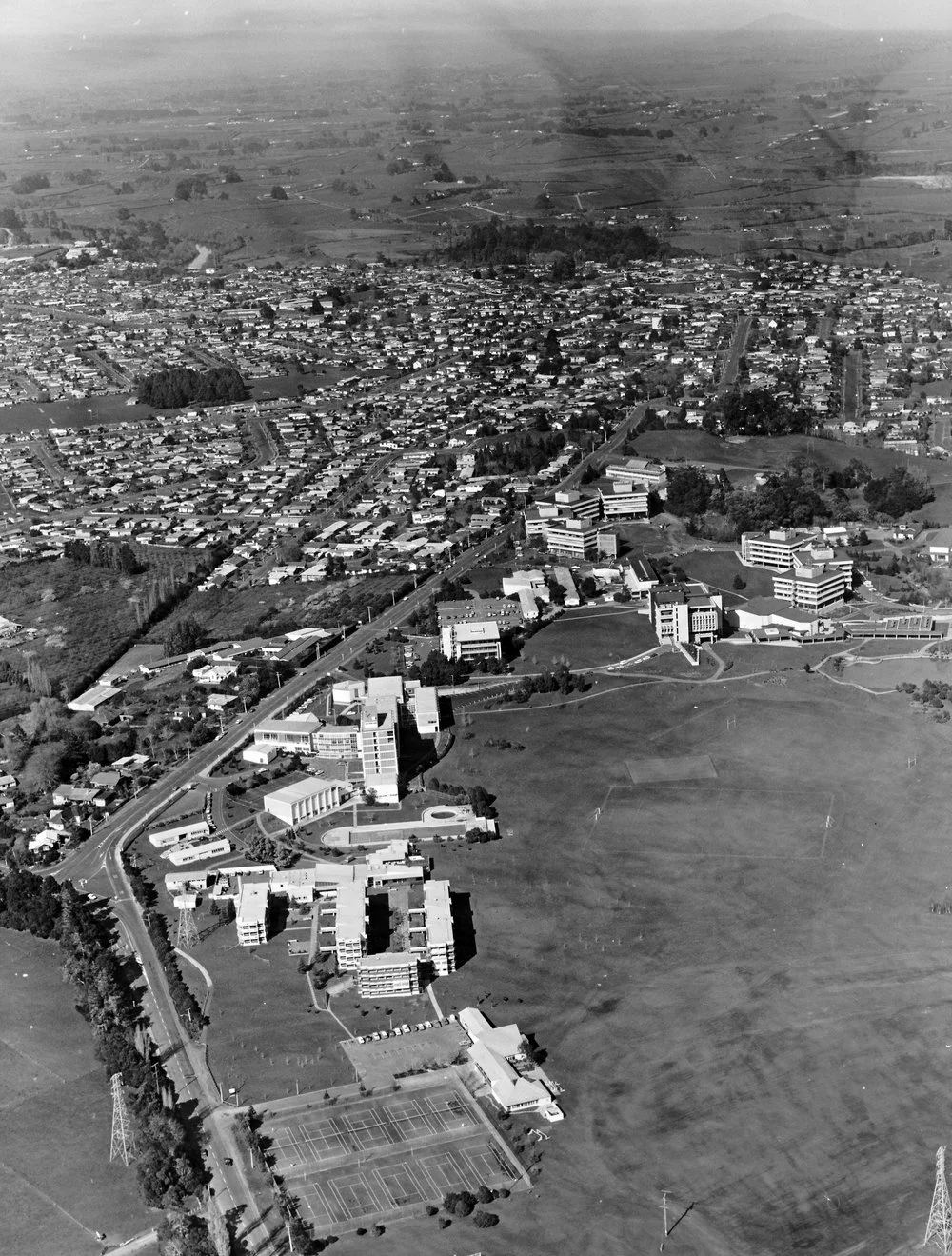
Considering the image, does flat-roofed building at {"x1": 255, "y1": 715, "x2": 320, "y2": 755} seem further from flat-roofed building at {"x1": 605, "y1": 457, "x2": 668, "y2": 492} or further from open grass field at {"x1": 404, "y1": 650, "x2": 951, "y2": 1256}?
flat-roofed building at {"x1": 605, "y1": 457, "x2": 668, "y2": 492}

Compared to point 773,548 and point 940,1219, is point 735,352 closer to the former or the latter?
point 773,548

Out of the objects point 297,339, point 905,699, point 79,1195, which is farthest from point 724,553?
point 297,339

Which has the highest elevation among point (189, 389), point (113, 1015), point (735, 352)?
point (113, 1015)

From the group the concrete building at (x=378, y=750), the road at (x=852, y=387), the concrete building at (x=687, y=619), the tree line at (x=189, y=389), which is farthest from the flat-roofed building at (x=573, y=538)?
the tree line at (x=189, y=389)

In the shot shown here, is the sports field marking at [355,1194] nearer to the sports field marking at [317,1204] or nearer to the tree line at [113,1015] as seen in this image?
the sports field marking at [317,1204]

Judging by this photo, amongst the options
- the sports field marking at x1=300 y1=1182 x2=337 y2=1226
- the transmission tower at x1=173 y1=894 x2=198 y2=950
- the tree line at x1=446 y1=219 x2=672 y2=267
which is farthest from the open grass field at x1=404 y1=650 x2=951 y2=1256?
the tree line at x1=446 y1=219 x2=672 y2=267

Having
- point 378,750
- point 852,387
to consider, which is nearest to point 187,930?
point 378,750
